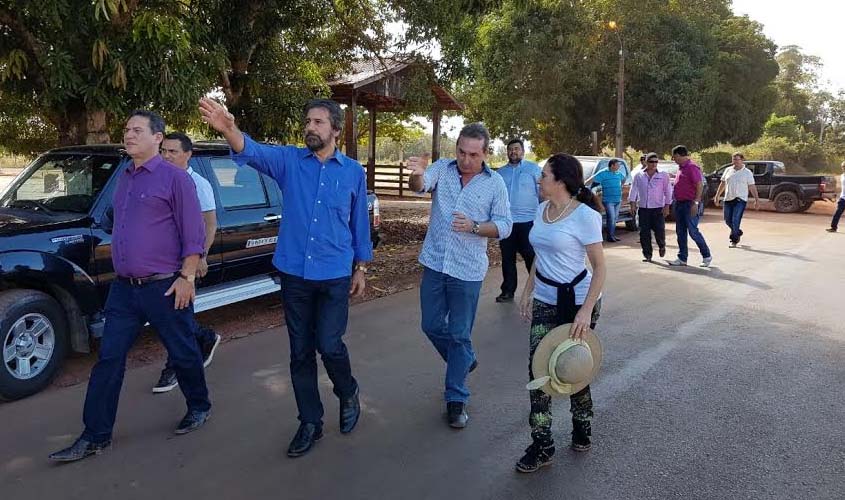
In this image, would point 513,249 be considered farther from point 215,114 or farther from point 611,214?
point 611,214

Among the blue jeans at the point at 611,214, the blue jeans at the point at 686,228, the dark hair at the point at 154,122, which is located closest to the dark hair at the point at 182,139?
the dark hair at the point at 154,122

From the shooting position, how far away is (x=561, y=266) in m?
3.55

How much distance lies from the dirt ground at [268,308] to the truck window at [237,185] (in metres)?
1.20

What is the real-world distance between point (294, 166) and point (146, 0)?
5.29m

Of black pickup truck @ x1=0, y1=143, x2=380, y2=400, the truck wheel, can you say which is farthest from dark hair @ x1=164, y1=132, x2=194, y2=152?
the truck wheel

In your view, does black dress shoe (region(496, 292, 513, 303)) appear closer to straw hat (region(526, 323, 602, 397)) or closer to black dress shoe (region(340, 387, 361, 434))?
black dress shoe (region(340, 387, 361, 434))

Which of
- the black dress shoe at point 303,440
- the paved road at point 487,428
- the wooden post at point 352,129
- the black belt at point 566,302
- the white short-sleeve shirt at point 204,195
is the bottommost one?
the paved road at point 487,428

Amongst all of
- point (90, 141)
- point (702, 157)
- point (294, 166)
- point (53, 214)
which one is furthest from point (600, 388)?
point (702, 157)

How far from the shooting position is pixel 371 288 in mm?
8062

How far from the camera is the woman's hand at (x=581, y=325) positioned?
133 inches

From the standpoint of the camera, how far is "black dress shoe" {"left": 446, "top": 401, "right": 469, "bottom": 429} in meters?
4.05

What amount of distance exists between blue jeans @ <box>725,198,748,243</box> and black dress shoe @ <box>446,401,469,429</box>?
9.55 metres

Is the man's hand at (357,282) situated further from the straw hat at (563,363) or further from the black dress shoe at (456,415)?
the straw hat at (563,363)

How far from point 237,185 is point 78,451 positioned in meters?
3.20
